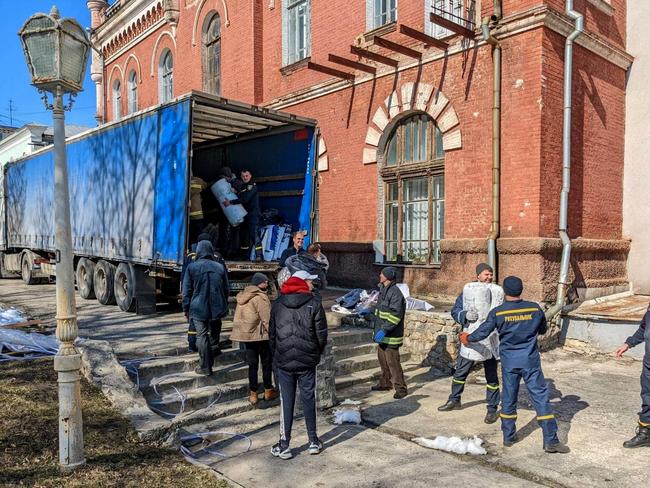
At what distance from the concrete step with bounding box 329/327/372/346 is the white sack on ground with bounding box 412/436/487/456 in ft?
11.4

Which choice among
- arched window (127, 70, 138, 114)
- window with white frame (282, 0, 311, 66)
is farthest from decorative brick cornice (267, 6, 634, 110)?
arched window (127, 70, 138, 114)

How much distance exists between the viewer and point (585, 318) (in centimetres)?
976

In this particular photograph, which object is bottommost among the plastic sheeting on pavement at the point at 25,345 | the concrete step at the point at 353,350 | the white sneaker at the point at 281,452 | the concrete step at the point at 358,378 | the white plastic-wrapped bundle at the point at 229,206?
the concrete step at the point at 358,378

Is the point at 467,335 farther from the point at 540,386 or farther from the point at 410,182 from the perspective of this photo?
the point at 410,182

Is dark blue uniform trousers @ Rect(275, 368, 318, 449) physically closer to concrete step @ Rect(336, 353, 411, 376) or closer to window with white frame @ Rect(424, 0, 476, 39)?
concrete step @ Rect(336, 353, 411, 376)

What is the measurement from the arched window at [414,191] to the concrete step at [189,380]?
18.4 feet

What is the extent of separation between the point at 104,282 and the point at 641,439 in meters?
10.2

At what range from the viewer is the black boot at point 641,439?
5.52m

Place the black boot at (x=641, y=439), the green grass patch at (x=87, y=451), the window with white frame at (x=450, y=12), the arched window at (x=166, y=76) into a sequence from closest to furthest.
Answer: the green grass patch at (x=87, y=451) < the black boot at (x=641, y=439) < the window with white frame at (x=450, y=12) < the arched window at (x=166, y=76)

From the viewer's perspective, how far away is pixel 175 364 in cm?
721

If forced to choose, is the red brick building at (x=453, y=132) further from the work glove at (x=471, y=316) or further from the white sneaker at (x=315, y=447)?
the white sneaker at (x=315, y=447)

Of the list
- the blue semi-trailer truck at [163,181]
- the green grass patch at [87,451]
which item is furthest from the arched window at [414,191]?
the green grass patch at [87,451]

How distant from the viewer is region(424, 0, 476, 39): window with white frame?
11.0 m

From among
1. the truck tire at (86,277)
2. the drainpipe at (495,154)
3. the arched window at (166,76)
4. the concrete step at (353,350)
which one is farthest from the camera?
the arched window at (166,76)
